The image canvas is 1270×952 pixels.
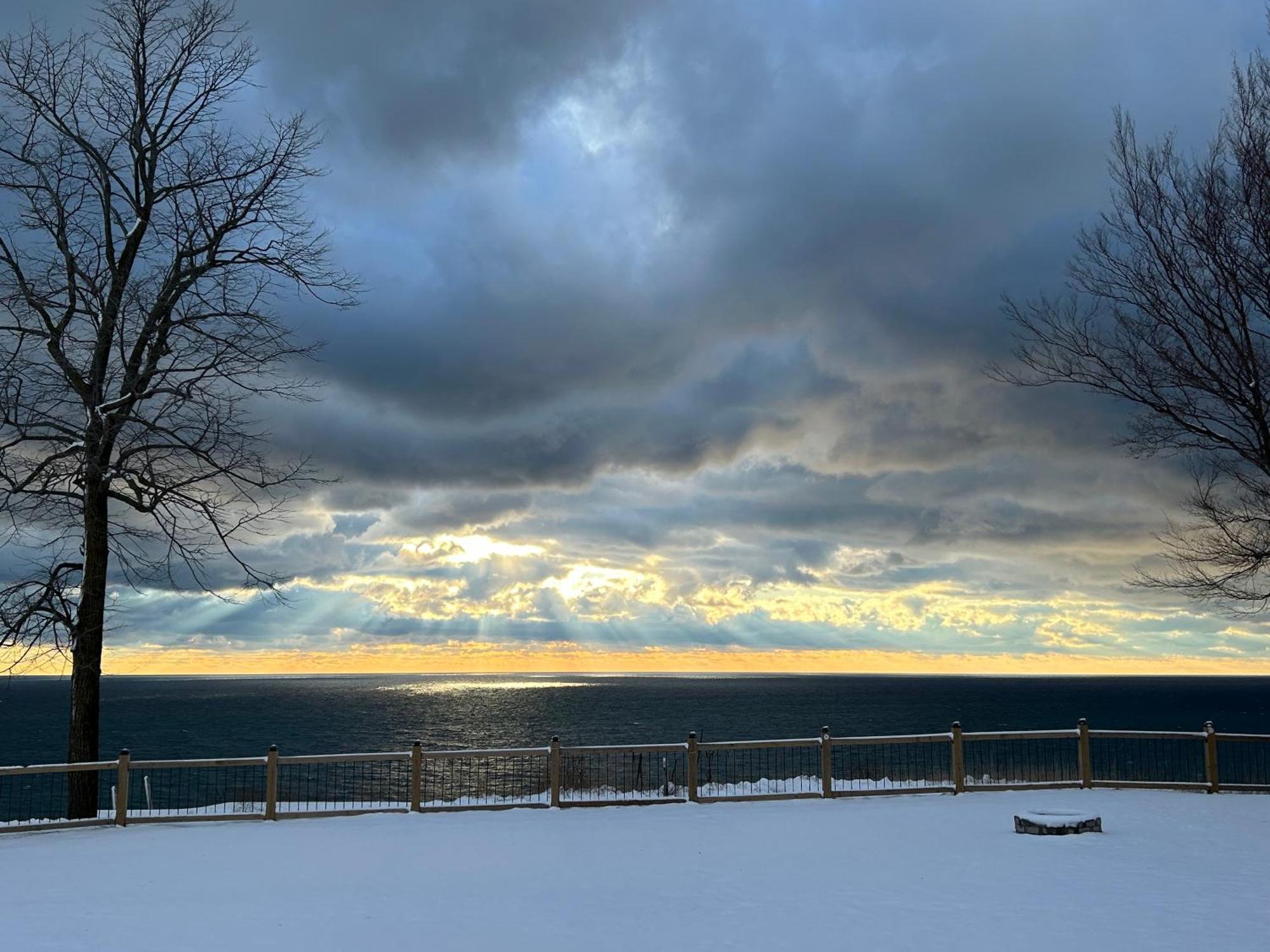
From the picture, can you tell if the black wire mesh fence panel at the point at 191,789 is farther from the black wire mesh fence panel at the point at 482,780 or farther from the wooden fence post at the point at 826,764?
the wooden fence post at the point at 826,764

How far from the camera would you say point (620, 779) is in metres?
49.9

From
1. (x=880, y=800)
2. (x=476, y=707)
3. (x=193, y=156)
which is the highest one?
(x=193, y=156)

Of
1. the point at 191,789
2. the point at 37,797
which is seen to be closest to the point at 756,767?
the point at 191,789

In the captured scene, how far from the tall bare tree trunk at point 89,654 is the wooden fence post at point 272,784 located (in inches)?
128

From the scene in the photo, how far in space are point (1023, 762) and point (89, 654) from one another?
5646 cm

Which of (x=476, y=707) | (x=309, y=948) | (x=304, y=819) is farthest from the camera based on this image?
(x=476, y=707)

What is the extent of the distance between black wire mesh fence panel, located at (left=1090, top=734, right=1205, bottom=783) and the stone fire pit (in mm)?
37348

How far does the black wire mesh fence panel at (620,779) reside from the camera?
1989 centimetres

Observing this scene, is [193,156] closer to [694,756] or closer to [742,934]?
[694,756]

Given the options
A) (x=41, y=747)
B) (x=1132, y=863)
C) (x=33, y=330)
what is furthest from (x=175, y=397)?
(x=41, y=747)

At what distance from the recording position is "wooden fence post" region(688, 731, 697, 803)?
61.4 ft

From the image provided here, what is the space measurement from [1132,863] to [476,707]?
147026 mm

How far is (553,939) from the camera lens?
9648 millimetres

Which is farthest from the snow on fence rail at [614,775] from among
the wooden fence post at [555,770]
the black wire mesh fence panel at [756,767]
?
the black wire mesh fence panel at [756,767]
